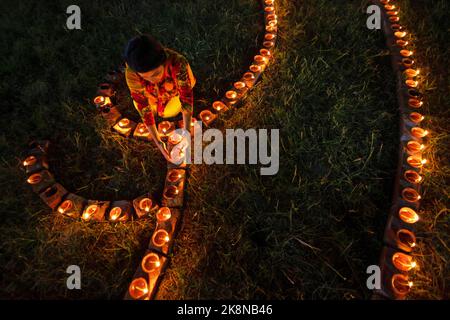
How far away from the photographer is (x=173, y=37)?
4121 millimetres

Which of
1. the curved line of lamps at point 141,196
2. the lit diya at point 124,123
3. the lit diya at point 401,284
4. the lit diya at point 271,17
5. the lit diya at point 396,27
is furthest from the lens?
the lit diya at point 271,17

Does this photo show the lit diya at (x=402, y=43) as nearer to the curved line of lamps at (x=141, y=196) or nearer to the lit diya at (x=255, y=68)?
the curved line of lamps at (x=141, y=196)

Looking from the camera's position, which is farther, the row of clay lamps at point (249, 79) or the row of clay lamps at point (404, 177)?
the row of clay lamps at point (249, 79)

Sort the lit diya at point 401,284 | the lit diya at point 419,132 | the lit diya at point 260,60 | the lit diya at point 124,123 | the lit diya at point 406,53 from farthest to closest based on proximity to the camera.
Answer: the lit diya at point 260,60 → the lit diya at point 406,53 → the lit diya at point 124,123 → the lit diya at point 419,132 → the lit diya at point 401,284

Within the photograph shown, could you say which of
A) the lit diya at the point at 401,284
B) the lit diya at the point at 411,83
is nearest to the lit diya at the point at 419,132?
the lit diya at the point at 411,83

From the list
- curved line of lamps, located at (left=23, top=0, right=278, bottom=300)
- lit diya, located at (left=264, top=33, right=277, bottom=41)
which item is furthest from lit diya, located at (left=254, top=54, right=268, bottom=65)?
lit diya, located at (left=264, top=33, right=277, bottom=41)

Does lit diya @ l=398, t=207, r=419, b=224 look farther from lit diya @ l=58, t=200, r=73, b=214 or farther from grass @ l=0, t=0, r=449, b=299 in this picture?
lit diya @ l=58, t=200, r=73, b=214

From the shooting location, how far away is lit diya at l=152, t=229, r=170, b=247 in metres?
2.36

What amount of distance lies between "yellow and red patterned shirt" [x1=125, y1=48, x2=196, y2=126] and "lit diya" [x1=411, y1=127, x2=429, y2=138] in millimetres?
2267

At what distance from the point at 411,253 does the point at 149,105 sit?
259 centimetres

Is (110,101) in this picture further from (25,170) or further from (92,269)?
(92,269)

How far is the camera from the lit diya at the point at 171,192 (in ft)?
8.51

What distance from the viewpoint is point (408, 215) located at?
2.35 metres

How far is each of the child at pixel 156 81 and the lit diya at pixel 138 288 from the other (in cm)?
114
